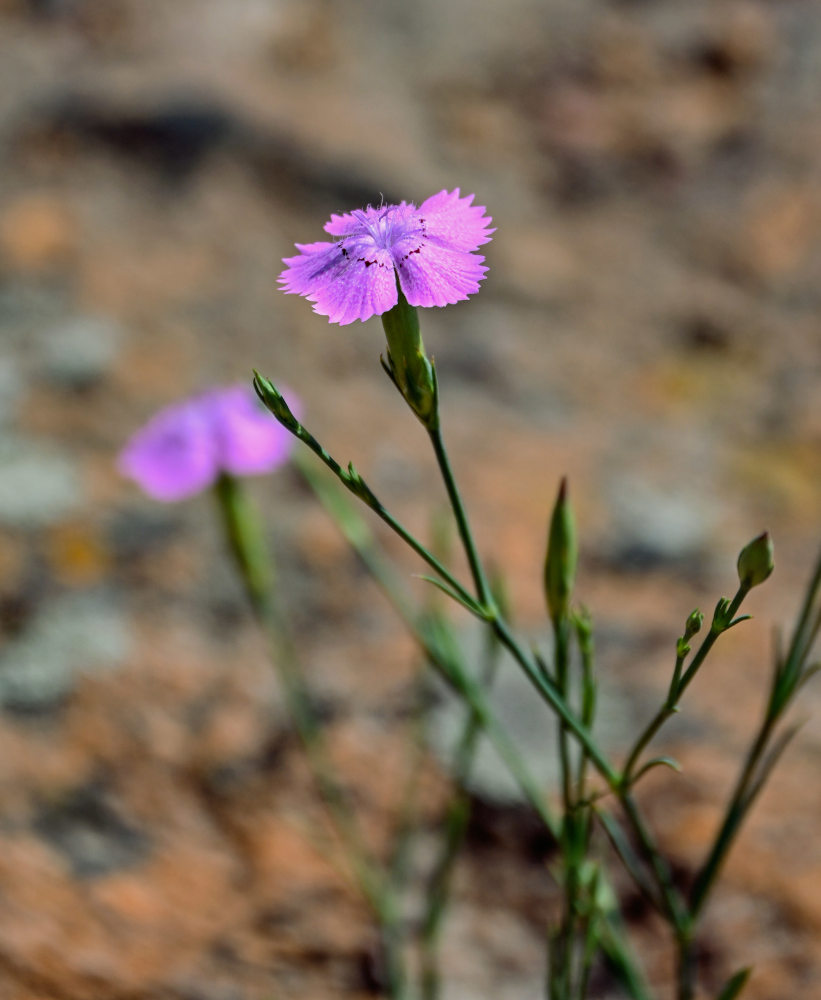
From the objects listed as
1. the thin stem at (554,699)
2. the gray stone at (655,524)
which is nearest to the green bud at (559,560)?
the thin stem at (554,699)

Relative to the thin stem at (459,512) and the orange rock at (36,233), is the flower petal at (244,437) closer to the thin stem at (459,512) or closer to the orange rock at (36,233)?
the thin stem at (459,512)

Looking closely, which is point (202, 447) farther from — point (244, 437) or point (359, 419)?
point (359, 419)

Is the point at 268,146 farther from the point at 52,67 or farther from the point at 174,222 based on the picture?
the point at 52,67

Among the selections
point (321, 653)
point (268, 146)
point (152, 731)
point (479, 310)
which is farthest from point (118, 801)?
point (268, 146)

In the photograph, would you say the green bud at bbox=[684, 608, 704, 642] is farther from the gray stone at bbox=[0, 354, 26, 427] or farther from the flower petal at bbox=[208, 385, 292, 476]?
the gray stone at bbox=[0, 354, 26, 427]

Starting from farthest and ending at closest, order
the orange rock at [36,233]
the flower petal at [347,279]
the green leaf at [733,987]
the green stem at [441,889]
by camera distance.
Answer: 1. the orange rock at [36,233]
2. the green stem at [441,889]
3. the green leaf at [733,987]
4. the flower petal at [347,279]
